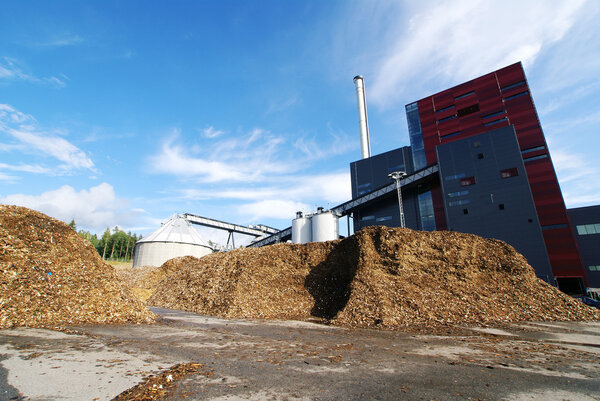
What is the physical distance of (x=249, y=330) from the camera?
9.70 metres

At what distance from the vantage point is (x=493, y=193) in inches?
1412

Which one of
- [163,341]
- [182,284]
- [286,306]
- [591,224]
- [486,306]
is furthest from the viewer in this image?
[591,224]

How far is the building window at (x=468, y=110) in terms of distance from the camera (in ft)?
158

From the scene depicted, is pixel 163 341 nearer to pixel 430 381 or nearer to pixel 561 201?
pixel 430 381

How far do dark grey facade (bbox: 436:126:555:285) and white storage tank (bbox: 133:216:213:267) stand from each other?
42527 mm

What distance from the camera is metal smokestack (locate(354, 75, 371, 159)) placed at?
57.3m

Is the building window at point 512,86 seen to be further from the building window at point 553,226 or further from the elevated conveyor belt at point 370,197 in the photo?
the building window at point 553,226

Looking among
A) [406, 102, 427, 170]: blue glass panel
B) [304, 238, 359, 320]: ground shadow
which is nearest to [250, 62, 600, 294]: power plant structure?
[406, 102, 427, 170]: blue glass panel

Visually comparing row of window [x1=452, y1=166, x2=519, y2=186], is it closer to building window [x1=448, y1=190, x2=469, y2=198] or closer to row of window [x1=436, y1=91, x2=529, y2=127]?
building window [x1=448, y1=190, x2=469, y2=198]

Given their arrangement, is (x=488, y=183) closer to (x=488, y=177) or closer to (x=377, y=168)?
(x=488, y=177)

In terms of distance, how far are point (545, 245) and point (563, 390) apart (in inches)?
1507

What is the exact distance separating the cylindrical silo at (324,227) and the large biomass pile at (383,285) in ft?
79.7

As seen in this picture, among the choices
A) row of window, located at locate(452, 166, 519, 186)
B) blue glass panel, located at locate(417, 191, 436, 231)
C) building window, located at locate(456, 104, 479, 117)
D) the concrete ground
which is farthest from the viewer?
building window, located at locate(456, 104, 479, 117)

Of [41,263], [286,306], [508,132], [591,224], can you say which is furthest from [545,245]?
[41,263]
